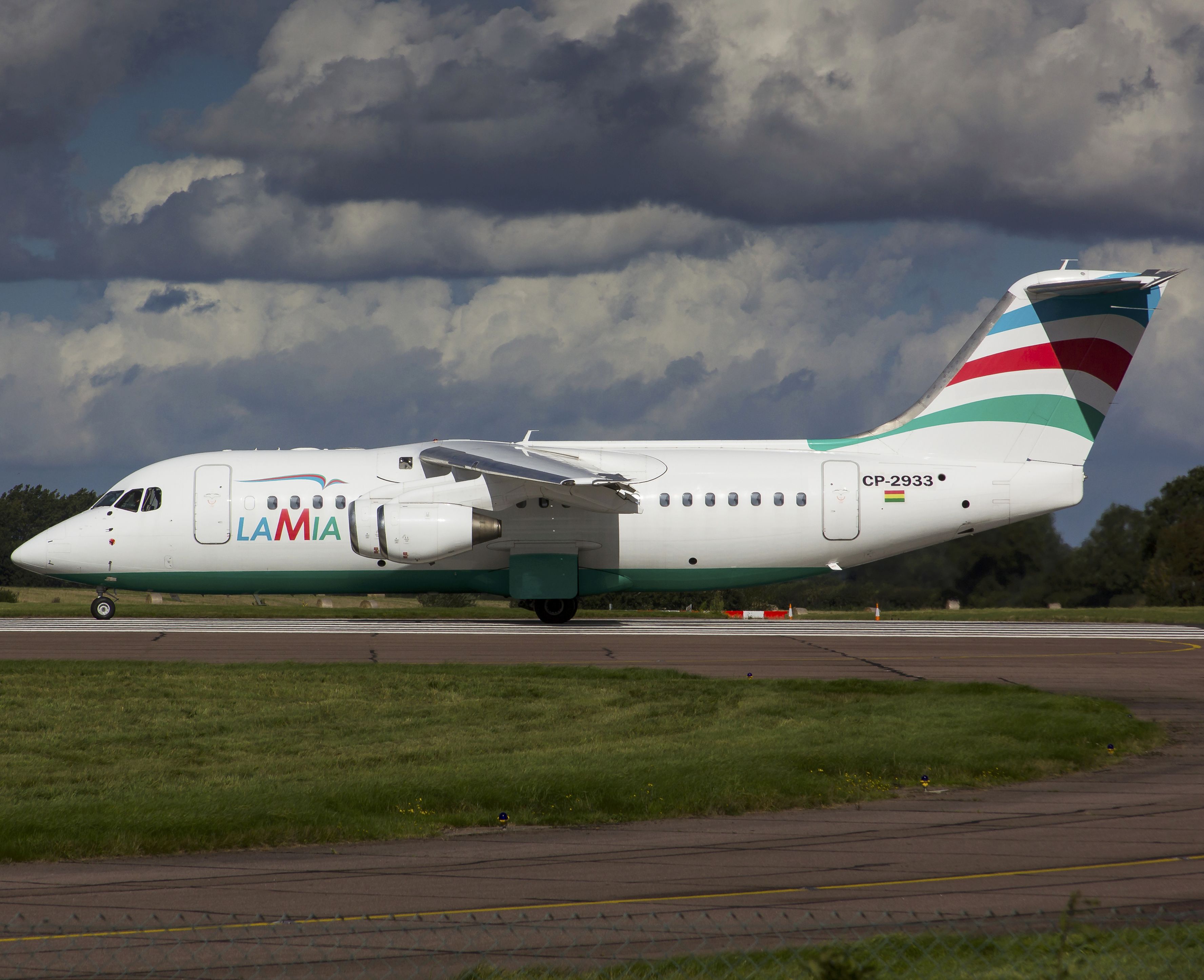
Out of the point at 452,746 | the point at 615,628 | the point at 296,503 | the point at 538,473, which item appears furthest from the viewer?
the point at 296,503

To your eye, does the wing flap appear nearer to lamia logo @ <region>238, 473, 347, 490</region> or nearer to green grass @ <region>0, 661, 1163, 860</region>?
lamia logo @ <region>238, 473, 347, 490</region>

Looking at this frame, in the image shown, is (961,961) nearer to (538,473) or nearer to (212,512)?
(538,473)

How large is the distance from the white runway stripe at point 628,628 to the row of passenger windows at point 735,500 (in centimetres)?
311

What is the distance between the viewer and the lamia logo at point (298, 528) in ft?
98.3

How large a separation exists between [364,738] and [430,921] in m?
7.25

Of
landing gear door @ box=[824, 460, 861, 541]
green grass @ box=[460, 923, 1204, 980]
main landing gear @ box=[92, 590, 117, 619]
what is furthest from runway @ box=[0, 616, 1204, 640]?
green grass @ box=[460, 923, 1204, 980]

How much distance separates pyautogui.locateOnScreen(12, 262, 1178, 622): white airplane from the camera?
30000 mm

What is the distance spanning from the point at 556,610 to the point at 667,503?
4.06 metres

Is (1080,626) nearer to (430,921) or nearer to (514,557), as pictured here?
(514,557)

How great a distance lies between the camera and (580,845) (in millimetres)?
10406

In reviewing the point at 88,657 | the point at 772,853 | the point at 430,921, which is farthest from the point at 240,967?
the point at 88,657

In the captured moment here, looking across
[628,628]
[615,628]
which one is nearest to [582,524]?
[615,628]

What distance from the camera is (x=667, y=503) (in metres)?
30.4

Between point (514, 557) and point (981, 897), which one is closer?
point (981, 897)
